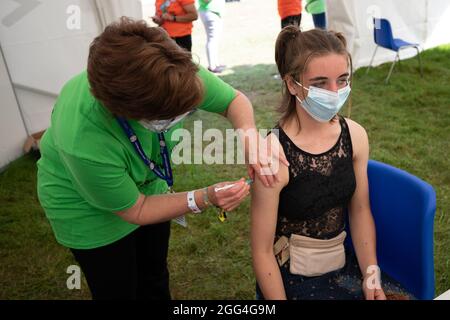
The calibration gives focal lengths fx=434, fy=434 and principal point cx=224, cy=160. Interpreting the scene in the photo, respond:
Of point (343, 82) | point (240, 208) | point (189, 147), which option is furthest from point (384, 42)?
point (343, 82)

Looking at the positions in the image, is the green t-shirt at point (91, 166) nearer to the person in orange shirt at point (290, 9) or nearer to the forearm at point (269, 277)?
the forearm at point (269, 277)

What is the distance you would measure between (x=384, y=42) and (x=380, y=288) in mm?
4101

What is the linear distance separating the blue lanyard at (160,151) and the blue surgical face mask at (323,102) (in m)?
0.44

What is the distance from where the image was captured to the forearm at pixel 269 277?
4.27 feet

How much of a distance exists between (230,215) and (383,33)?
319 centimetres

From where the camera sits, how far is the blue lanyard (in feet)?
3.81

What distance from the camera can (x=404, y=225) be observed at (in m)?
1.31

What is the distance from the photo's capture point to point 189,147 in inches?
150

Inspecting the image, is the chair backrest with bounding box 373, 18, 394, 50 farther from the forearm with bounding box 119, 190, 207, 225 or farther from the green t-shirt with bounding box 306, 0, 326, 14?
the forearm with bounding box 119, 190, 207, 225

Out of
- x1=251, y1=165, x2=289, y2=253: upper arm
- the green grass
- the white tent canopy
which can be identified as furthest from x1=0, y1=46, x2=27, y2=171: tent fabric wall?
x1=251, y1=165, x2=289, y2=253: upper arm

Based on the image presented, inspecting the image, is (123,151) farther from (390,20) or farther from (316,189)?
(390,20)

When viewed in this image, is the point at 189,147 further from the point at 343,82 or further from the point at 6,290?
the point at 343,82

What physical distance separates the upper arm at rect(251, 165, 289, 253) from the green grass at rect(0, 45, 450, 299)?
0.90 m

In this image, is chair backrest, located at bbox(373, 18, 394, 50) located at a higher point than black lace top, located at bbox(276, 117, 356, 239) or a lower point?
lower
